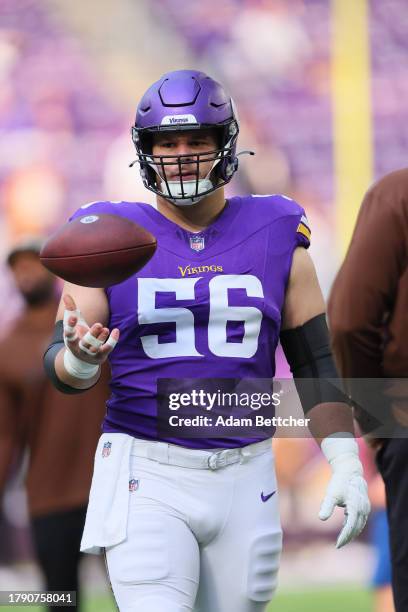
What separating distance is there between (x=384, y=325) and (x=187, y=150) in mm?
657

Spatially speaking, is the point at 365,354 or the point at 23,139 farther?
the point at 23,139

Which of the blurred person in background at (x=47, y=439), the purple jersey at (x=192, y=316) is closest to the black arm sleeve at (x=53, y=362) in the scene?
the purple jersey at (x=192, y=316)

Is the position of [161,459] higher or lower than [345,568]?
Result: higher

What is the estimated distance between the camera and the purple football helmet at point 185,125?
9.59ft

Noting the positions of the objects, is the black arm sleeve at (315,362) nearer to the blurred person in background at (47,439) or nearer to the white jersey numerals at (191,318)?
the white jersey numerals at (191,318)

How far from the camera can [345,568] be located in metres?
6.12

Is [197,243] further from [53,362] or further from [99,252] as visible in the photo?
[53,362]

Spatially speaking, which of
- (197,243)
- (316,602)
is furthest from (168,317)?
(316,602)

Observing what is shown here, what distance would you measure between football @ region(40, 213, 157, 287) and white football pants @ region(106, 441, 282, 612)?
39cm

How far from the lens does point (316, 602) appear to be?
5727 mm

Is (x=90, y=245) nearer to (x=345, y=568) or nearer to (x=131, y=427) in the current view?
(x=131, y=427)

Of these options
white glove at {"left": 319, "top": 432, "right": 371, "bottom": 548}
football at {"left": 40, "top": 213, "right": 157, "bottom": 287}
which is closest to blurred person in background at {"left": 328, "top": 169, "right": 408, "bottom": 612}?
white glove at {"left": 319, "top": 432, "right": 371, "bottom": 548}

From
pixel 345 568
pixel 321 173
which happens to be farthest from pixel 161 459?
pixel 321 173

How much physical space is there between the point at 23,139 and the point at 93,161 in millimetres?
384
